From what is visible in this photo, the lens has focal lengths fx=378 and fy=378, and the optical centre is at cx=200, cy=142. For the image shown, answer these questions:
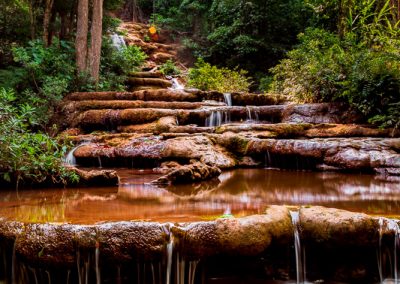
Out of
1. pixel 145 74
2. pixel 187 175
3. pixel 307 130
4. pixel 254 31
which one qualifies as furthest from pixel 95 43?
pixel 254 31

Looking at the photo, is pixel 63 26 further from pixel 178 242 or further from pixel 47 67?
pixel 178 242

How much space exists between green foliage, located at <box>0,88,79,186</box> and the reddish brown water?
0.88 feet

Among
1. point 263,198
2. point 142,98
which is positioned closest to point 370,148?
point 263,198

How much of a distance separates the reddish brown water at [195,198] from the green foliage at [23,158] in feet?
0.88

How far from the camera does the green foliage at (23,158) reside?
4.83 metres

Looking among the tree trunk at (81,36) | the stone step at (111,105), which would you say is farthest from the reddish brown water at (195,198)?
the tree trunk at (81,36)

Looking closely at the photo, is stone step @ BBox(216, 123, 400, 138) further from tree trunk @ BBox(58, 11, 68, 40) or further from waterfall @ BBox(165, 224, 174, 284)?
tree trunk @ BBox(58, 11, 68, 40)

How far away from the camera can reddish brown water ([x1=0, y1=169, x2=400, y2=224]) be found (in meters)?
3.54

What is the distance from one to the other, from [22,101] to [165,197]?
7864 mm

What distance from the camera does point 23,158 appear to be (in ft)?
16.3

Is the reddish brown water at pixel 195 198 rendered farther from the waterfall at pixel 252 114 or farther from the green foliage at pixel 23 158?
the waterfall at pixel 252 114

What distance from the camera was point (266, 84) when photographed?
18.8 m

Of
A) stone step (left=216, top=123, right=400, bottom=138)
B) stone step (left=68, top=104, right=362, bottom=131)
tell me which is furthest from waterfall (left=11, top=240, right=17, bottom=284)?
stone step (left=68, top=104, right=362, bottom=131)

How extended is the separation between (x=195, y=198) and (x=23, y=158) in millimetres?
2372
